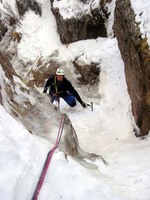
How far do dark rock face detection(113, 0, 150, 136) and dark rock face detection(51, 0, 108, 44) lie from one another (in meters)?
3.86

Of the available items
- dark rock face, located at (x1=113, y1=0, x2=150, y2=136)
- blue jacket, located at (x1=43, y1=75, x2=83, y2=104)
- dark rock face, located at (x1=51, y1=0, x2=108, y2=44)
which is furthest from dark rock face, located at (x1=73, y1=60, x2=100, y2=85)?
dark rock face, located at (x1=113, y1=0, x2=150, y2=136)

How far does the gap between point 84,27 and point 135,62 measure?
5.76 meters

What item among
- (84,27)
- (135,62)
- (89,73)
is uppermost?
(135,62)

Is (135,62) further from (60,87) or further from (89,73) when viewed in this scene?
(89,73)

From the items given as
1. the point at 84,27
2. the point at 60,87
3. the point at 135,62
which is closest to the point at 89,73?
the point at 60,87

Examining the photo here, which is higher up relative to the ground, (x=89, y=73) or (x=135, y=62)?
(x=135, y=62)

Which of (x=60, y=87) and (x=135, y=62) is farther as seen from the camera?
(x=60, y=87)

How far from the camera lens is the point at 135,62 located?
8062mm

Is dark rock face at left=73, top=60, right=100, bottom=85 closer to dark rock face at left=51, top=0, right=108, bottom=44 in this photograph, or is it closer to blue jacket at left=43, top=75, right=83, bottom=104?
dark rock face at left=51, top=0, right=108, bottom=44

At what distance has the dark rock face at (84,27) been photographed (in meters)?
13.0

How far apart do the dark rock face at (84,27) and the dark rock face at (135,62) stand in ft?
12.7

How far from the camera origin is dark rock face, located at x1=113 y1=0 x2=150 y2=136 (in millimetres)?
7676

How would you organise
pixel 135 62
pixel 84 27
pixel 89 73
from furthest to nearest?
pixel 84 27 < pixel 89 73 < pixel 135 62

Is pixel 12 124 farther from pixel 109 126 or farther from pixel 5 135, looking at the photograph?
pixel 109 126
